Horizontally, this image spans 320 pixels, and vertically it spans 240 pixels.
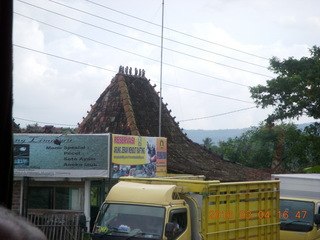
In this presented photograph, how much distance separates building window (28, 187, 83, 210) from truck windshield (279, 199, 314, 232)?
260 inches

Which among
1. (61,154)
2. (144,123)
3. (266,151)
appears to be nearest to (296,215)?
(61,154)

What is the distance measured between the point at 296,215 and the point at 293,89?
14.7 meters

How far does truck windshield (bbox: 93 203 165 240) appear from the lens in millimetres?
10109

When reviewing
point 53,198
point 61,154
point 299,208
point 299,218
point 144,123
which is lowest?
point 299,218

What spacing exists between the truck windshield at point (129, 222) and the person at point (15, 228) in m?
9.38

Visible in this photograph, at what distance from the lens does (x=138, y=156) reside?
1875 cm

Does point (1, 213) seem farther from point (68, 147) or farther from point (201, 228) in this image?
point (68, 147)

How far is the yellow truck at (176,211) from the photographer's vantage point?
10281mm

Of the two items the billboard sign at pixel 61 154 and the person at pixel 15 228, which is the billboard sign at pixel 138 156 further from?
the person at pixel 15 228
